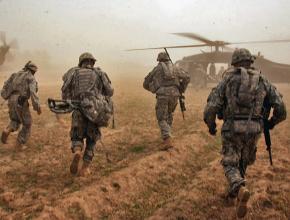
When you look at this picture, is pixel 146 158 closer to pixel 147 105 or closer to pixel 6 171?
pixel 6 171

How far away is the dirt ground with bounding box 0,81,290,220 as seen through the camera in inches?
192

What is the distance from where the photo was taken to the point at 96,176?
6.17 meters

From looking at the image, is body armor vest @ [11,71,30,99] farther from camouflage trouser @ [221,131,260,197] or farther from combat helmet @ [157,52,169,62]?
camouflage trouser @ [221,131,260,197]

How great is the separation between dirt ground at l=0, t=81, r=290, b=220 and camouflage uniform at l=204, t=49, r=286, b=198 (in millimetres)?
729

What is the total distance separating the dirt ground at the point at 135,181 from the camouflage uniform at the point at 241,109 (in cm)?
73

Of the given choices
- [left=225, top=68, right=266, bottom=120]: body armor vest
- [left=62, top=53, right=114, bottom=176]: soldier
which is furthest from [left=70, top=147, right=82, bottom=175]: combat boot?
[left=225, top=68, right=266, bottom=120]: body armor vest

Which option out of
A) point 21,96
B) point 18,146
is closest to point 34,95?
point 21,96

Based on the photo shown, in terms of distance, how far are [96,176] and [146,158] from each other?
1255mm

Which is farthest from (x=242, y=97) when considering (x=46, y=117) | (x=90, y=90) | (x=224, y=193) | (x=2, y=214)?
(x=46, y=117)

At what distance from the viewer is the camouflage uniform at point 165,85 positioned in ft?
26.5

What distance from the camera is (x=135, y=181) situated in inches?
237

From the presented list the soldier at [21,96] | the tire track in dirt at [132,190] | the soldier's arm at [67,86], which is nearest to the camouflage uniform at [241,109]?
the tire track in dirt at [132,190]

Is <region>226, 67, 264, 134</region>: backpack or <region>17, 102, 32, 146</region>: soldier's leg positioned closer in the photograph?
<region>226, 67, 264, 134</region>: backpack

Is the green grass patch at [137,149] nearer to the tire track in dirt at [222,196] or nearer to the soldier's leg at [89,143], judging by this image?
the tire track in dirt at [222,196]
